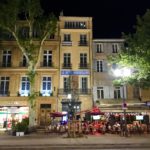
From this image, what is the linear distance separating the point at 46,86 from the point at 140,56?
14025 millimetres

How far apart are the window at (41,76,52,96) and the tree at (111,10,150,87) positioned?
11.0 metres

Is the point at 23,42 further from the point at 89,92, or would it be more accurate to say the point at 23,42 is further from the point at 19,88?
the point at 89,92

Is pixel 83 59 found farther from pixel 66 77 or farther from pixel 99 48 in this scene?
pixel 66 77

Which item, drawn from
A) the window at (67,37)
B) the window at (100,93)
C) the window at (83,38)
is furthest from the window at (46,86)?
the window at (83,38)

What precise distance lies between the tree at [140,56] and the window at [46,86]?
11.0m

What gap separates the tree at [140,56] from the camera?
24047 millimetres

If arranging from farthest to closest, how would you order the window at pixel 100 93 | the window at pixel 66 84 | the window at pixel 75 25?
the window at pixel 75 25 < the window at pixel 100 93 < the window at pixel 66 84

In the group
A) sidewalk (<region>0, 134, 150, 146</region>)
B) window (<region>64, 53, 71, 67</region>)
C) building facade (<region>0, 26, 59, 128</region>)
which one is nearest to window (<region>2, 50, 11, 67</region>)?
building facade (<region>0, 26, 59, 128</region>)

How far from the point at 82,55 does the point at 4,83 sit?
1031 centimetres

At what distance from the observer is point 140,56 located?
2455 centimetres

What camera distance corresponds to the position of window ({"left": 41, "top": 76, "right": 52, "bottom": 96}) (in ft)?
113

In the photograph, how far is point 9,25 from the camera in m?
28.4

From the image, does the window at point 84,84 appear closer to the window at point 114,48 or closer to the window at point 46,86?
the window at point 46,86

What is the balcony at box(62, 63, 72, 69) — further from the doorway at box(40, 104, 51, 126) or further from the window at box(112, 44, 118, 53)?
the window at box(112, 44, 118, 53)
